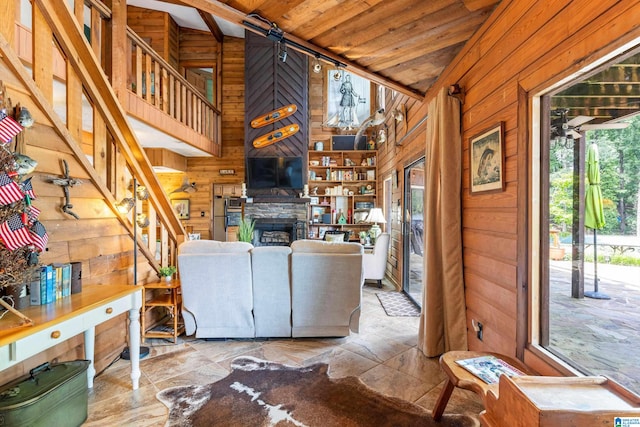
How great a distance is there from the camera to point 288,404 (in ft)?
6.68

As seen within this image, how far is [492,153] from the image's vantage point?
2.05 metres

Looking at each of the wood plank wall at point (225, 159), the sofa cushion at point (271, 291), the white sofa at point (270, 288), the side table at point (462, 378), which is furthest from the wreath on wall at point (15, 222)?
the wood plank wall at point (225, 159)

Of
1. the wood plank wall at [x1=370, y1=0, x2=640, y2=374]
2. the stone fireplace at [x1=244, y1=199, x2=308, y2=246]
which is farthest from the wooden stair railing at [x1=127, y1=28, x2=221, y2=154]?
the wood plank wall at [x1=370, y1=0, x2=640, y2=374]

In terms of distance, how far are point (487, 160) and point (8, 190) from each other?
2.74 metres

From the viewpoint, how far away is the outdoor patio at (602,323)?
1474 mm

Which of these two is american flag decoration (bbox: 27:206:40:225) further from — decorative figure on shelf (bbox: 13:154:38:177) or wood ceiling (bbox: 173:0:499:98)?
wood ceiling (bbox: 173:0:499:98)

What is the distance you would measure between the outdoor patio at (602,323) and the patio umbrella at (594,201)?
0.08m

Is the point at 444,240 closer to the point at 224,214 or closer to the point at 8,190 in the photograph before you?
the point at 8,190

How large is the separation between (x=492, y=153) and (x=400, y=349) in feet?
6.14

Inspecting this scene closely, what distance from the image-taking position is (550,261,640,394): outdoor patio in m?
1.47

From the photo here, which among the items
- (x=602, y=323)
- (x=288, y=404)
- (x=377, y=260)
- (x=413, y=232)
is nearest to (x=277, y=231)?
(x=377, y=260)

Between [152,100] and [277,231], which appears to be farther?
[277,231]

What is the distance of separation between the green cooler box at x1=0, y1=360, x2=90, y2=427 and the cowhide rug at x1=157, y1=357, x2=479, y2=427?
1.60ft

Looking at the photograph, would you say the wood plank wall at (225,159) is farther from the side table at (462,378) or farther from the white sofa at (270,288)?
the side table at (462,378)
